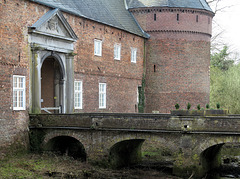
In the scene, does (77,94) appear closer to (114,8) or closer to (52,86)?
(52,86)

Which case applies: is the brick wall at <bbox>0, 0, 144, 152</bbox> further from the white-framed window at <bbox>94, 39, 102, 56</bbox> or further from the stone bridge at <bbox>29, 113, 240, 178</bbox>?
the stone bridge at <bbox>29, 113, 240, 178</bbox>

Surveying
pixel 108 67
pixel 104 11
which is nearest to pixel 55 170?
pixel 108 67

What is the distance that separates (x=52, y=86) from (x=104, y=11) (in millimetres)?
6931

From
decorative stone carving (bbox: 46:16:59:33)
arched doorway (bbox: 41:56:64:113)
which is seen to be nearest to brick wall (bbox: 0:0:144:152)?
decorative stone carving (bbox: 46:16:59:33)

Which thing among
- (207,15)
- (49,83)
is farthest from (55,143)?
(207,15)

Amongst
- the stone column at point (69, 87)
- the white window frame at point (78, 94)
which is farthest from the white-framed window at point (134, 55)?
the stone column at point (69, 87)

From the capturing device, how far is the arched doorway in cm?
2172

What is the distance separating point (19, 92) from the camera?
18.6 m

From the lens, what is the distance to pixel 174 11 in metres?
29.8

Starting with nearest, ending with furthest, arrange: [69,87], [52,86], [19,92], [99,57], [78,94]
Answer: [19,92] → [69,87] → [52,86] → [78,94] → [99,57]

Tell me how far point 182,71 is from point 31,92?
1335 cm

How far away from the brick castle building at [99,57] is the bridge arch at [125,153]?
3782 millimetres

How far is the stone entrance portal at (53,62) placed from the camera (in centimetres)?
1932

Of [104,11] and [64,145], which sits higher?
[104,11]
